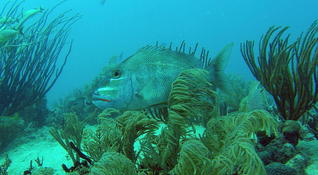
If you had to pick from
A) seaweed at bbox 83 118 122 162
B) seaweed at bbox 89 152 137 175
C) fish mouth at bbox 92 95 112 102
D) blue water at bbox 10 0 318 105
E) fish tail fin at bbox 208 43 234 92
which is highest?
blue water at bbox 10 0 318 105

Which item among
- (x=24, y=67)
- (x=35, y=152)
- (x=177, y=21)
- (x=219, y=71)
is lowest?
(x=35, y=152)

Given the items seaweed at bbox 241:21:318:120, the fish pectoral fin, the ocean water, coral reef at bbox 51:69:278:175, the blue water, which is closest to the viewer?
coral reef at bbox 51:69:278:175

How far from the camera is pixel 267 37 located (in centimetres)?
457

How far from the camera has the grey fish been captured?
297 centimetres

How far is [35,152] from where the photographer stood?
5.62 metres

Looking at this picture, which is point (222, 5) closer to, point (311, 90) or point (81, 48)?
point (81, 48)

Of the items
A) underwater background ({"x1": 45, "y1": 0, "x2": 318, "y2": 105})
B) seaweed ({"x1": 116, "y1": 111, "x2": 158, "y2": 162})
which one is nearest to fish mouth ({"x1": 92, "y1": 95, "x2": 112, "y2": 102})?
seaweed ({"x1": 116, "y1": 111, "x2": 158, "y2": 162})

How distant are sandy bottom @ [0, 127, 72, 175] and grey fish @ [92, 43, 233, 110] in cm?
188

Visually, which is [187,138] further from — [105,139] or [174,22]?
[174,22]

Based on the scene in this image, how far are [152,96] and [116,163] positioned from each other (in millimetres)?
1002

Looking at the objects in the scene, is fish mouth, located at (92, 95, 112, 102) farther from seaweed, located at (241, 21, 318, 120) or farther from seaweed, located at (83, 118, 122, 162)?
seaweed, located at (241, 21, 318, 120)

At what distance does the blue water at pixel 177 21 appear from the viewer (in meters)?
116

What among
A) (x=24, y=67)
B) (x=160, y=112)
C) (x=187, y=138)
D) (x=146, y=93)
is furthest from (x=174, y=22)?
(x=187, y=138)

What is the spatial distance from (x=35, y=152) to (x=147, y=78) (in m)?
3.84
